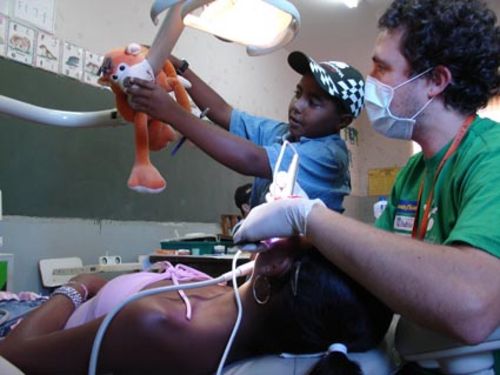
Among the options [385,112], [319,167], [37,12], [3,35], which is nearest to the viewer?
[385,112]

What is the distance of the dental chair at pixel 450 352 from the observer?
2.14 ft

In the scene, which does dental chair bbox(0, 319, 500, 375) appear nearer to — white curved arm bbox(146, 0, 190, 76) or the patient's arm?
the patient's arm

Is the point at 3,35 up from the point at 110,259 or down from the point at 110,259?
up

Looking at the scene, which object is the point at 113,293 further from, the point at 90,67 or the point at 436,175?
the point at 90,67

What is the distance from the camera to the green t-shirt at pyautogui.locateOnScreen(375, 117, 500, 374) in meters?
0.63

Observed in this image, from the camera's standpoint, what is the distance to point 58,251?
6.32 feet

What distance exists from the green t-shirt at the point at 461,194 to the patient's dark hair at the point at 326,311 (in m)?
0.17

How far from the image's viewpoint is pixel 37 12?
188cm

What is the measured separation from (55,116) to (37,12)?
1142 millimetres

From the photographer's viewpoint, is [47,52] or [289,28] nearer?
[289,28]

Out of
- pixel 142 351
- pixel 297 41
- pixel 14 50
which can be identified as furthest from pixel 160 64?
pixel 297 41

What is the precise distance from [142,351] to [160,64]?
55 cm

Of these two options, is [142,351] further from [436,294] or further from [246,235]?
[436,294]

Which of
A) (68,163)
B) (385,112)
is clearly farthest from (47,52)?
(385,112)
